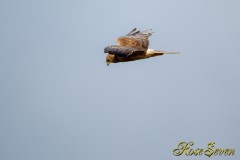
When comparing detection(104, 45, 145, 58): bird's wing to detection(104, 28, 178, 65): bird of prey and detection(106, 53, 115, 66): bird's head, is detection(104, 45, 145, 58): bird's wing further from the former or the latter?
detection(106, 53, 115, 66): bird's head

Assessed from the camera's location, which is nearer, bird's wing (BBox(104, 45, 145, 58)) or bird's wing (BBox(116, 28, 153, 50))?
bird's wing (BBox(104, 45, 145, 58))

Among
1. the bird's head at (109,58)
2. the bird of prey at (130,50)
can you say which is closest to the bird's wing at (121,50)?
the bird of prey at (130,50)

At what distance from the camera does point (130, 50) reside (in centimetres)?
3228

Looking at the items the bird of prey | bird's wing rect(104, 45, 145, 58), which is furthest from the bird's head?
bird's wing rect(104, 45, 145, 58)

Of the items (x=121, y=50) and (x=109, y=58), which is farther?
(x=109, y=58)

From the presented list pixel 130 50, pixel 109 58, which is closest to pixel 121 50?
pixel 130 50

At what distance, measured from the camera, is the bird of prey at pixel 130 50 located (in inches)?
1264

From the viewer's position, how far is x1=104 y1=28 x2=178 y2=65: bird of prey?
105 feet

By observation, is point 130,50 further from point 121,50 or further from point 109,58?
point 109,58

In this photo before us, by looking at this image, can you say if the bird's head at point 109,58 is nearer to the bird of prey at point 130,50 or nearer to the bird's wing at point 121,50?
the bird of prey at point 130,50

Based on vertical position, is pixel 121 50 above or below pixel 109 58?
above

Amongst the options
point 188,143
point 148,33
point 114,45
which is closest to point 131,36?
point 148,33

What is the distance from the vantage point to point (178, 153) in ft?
119

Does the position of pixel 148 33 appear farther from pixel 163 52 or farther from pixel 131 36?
pixel 163 52
